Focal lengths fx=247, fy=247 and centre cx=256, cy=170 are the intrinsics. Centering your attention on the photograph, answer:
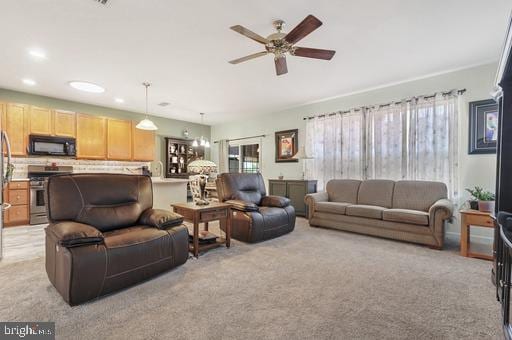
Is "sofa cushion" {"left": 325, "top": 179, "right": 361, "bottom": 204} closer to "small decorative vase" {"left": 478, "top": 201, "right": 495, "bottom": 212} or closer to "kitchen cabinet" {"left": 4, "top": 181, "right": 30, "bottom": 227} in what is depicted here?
"small decorative vase" {"left": 478, "top": 201, "right": 495, "bottom": 212}

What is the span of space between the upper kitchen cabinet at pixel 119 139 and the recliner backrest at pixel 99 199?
3.58 m

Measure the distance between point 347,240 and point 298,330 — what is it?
2.39 m

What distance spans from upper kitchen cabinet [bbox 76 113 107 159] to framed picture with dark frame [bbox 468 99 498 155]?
7.10 m

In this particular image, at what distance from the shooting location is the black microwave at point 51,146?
4.82m

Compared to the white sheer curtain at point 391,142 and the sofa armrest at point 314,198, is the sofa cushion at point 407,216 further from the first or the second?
the sofa armrest at point 314,198

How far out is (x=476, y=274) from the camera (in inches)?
98.3

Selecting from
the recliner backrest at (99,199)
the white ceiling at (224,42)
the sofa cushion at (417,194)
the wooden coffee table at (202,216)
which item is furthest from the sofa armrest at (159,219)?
the sofa cushion at (417,194)

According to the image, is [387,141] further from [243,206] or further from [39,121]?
[39,121]

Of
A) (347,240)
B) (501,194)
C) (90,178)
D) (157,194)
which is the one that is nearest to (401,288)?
(501,194)

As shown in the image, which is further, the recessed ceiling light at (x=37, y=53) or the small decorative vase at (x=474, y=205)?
the recessed ceiling light at (x=37, y=53)

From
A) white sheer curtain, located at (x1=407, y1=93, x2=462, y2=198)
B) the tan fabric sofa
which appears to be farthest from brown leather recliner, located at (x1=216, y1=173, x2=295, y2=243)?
white sheer curtain, located at (x1=407, y1=93, x2=462, y2=198)

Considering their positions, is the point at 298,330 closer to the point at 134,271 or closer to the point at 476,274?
the point at 134,271

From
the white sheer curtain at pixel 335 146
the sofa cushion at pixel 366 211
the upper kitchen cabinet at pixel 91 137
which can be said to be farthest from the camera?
the upper kitchen cabinet at pixel 91 137

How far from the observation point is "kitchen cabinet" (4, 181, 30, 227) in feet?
14.6
